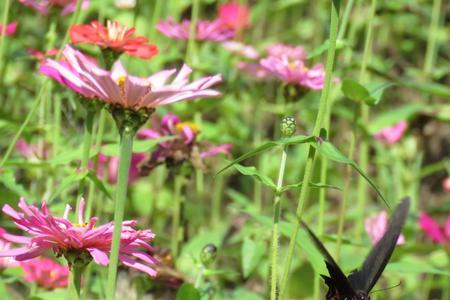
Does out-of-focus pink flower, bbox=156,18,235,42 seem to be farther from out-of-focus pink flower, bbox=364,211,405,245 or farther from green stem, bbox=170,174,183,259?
out-of-focus pink flower, bbox=364,211,405,245

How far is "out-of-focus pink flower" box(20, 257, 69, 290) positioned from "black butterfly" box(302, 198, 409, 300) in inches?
17.4

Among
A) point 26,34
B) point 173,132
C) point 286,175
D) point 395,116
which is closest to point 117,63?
point 173,132

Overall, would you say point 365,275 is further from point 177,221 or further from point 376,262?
point 177,221

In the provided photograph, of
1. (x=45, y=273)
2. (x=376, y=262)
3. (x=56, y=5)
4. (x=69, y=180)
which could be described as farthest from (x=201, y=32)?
(x=376, y=262)

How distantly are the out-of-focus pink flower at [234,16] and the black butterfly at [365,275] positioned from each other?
1243 mm

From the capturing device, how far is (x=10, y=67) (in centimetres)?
196

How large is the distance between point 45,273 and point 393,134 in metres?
1.06

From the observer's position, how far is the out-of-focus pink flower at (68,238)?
72cm

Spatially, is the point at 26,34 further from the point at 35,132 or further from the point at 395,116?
the point at 395,116

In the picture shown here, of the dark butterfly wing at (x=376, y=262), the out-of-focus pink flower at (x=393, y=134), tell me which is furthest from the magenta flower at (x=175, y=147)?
the out-of-focus pink flower at (x=393, y=134)

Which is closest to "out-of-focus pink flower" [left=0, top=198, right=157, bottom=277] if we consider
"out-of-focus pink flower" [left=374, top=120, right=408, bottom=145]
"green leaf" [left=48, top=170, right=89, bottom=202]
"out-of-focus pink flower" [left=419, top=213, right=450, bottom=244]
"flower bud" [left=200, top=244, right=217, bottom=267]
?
"green leaf" [left=48, top=170, right=89, bottom=202]

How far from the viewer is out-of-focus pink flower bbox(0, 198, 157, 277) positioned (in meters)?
0.72

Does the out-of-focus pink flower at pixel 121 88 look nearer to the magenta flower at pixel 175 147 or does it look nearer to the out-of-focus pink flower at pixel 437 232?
the magenta flower at pixel 175 147

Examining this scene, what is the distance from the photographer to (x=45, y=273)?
3.80ft
